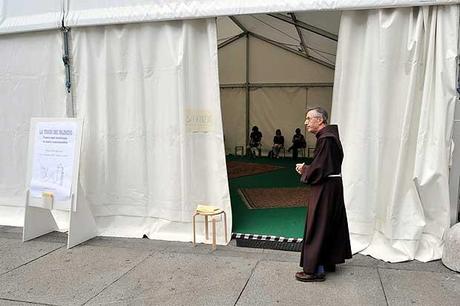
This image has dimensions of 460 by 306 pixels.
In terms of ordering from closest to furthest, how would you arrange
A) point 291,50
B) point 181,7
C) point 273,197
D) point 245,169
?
1. point 181,7
2. point 273,197
3. point 245,169
4. point 291,50

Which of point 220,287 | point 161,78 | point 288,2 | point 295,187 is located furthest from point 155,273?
point 295,187

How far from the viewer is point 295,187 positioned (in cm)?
783

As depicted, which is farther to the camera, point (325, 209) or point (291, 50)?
point (291, 50)

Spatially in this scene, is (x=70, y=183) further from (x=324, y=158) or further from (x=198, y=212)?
(x=324, y=158)

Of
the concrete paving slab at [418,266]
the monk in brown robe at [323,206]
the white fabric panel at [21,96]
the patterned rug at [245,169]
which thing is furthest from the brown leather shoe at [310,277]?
the patterned rug at [245,169]

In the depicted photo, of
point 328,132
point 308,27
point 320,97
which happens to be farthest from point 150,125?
point 320,97

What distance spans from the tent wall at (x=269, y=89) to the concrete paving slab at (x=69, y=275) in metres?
8.84

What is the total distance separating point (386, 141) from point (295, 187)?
12.2 ft

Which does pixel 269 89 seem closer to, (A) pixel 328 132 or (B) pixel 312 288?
(A) pixel 328 132

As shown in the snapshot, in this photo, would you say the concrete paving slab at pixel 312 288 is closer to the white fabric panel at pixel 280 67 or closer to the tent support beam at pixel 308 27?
the tent support beam at pixel 308 27

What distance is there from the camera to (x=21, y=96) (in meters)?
5.44

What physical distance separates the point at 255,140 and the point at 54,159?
831cm

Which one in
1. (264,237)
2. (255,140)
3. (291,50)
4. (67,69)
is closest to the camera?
(264,237)

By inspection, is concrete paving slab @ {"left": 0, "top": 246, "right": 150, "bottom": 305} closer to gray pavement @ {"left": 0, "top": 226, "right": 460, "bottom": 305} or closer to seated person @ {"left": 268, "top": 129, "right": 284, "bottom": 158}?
gray pavement @ {"left": 0, "top": 226, "right": 460, "bottom": 305}
